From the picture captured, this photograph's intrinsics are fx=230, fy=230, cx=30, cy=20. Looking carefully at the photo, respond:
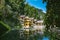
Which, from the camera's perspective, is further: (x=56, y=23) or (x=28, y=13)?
(x=28, y=13)

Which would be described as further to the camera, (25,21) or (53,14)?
(25,21)

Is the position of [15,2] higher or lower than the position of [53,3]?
higher

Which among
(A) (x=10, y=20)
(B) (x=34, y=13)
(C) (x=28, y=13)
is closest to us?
(A) (x=10, y=20)

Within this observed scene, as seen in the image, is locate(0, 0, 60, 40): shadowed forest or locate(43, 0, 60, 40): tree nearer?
locate(43, 0, 60, 40): tree

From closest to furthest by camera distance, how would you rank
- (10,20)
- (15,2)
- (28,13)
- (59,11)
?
(59,11) < (10,20) < (15,2) < (28,13)

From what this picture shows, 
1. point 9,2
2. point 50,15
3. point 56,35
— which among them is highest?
point 9,2

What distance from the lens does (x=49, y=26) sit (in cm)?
721

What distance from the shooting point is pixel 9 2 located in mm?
36875

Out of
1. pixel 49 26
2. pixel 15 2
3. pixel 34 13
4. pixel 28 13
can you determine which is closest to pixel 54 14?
pixel 49 26

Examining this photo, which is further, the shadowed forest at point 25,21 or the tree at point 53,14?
the shadowed forest at point 25,21

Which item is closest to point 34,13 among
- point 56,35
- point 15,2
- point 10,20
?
point 15,2

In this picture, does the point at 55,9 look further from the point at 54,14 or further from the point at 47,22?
the point at 47,22

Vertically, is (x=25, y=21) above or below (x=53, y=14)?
above

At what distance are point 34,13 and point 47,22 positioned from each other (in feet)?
168
